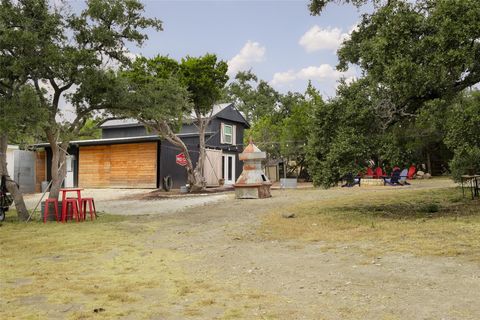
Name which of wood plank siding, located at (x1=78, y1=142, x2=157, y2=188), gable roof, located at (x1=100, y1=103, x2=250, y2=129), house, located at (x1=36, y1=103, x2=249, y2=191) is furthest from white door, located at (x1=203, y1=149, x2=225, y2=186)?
gable roof, located at (x1=100, y1=103, x2=250, y2=129)

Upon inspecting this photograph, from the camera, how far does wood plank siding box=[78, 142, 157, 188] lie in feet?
83.0

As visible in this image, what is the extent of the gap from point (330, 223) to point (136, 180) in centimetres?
1805

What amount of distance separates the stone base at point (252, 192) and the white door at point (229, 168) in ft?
41.3

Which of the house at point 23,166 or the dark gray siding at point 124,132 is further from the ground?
the dark gray siding at point 124,132

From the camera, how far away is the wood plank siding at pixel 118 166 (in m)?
25.3

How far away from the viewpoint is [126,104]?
41.5 ft

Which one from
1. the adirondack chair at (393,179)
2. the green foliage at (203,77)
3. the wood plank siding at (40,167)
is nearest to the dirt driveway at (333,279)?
the green foliage at (203,77)

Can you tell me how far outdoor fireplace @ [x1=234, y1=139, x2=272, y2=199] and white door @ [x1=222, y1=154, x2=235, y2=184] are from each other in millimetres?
12522

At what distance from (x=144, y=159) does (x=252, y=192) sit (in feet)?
34.4

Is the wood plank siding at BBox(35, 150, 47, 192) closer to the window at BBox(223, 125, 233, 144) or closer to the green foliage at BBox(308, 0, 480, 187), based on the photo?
the window at BBox(223, 125, 233, 144)

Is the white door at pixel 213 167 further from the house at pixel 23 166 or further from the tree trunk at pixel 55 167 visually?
the tree trunk at pixel 55 167

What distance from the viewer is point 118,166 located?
2627 cm

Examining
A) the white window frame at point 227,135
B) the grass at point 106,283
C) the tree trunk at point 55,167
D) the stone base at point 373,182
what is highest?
the white window frame at point 227,135

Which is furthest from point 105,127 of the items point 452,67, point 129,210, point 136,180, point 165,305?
point 165,305
